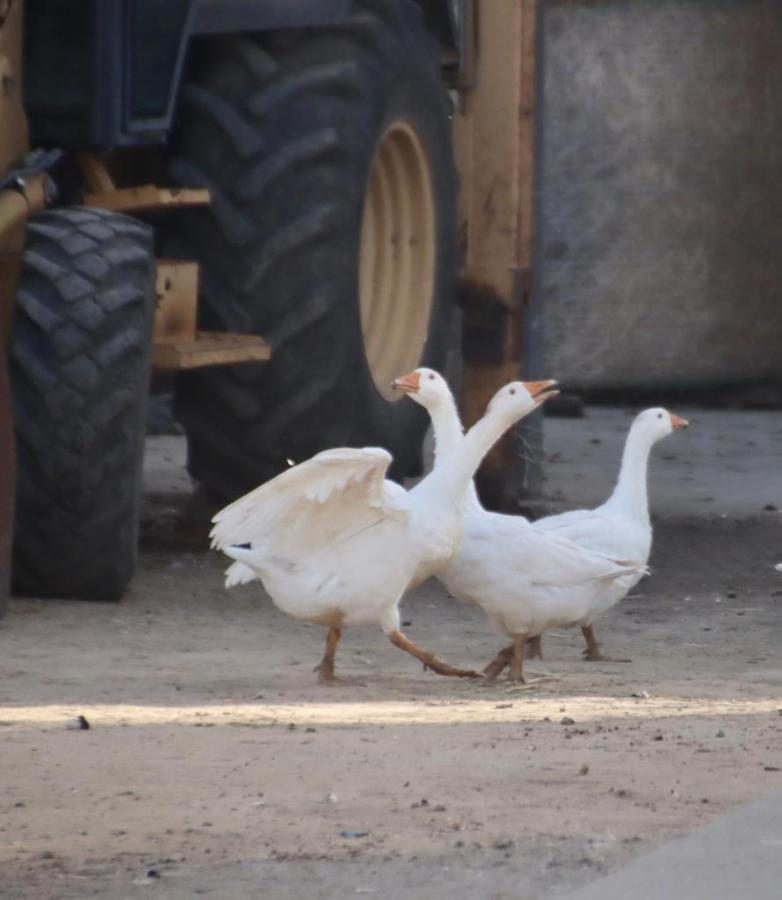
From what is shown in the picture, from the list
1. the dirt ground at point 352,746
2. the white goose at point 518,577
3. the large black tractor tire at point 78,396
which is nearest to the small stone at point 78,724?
the dirt ground at point 352,746

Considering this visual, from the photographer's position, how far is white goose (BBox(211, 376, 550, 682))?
676 centimetres

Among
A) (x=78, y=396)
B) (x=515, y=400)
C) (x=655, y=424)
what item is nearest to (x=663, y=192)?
(x=655, y=424)

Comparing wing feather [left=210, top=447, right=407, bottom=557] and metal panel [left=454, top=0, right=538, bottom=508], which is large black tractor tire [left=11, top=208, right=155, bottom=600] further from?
metal panel [left=454, top=0, right=538, bottom=508]

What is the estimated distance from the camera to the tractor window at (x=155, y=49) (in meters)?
8.43

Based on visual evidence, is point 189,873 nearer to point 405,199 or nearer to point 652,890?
point 652,890

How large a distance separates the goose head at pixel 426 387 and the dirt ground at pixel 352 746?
817 mm

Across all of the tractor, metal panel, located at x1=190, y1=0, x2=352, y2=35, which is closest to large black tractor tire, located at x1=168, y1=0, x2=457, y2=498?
the tractor

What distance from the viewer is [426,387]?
24.1ft

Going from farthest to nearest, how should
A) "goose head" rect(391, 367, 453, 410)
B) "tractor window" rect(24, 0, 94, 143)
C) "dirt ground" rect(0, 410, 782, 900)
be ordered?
"tractor window" rect(24, 0, 94, 143) → "goose head" rect(391, 367, 453, 410) → "dirt ground" rect(0, 410, 782, 900)

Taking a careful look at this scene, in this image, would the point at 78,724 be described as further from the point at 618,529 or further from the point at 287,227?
the point at 287,227

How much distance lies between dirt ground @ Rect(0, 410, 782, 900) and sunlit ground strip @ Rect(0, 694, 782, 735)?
0.01 m

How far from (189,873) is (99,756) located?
3.59 feet

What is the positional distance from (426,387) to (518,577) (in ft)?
2.39

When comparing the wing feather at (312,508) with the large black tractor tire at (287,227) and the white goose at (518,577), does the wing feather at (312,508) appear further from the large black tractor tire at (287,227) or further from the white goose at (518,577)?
the large black tractor tire at (287,227)
